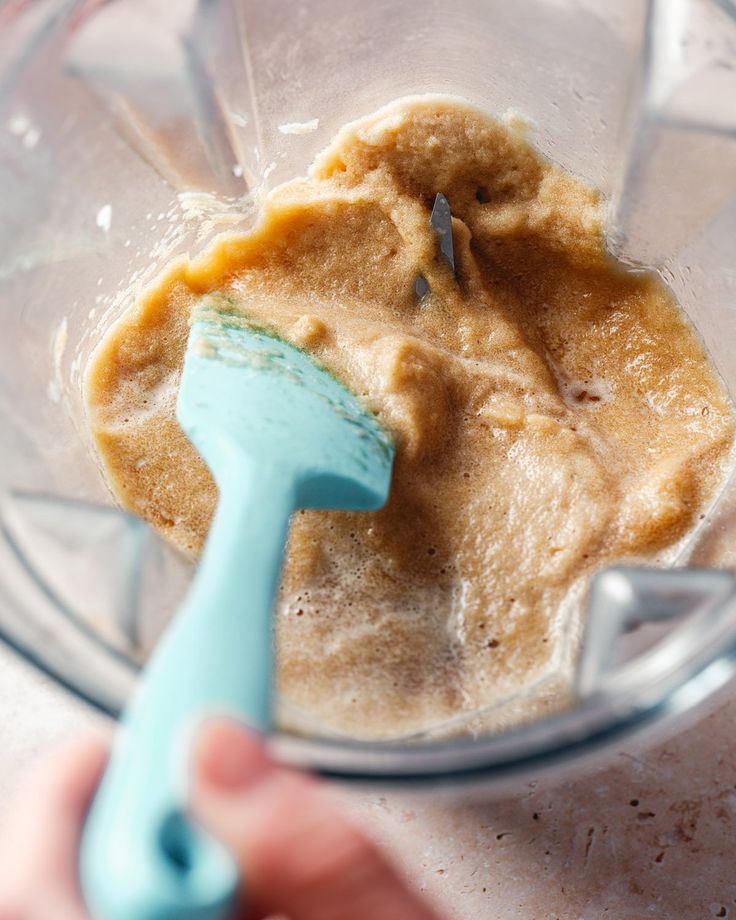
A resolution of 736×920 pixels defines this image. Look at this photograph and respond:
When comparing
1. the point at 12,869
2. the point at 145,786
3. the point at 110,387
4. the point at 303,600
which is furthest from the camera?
the point at 110,387

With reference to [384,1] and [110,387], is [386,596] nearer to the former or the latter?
[110,387]

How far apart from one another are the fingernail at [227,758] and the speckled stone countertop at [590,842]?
411 millimetres

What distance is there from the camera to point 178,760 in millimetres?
564

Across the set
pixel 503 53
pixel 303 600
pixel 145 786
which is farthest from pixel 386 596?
pixel 503 53

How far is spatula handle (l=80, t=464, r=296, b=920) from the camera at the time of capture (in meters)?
0.54

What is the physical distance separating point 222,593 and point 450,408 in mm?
408

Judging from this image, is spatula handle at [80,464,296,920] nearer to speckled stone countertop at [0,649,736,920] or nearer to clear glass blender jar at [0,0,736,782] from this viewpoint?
clear glass blender jar at [0,0,736,782]

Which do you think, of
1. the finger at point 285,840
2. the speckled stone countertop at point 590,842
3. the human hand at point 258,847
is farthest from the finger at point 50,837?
the speckled stone countertop at point 590,842

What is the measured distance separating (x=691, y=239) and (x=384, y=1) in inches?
15.9

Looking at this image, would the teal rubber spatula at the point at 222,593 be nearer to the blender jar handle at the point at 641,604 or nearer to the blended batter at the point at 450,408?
the blended batter at the point at 450,408

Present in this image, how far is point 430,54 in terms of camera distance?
1110mm

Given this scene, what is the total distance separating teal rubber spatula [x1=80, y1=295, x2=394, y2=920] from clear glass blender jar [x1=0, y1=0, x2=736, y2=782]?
0.08 m

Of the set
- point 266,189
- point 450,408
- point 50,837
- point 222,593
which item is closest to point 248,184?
point 266,189

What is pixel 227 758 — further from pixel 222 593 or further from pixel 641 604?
pixel 641 604
